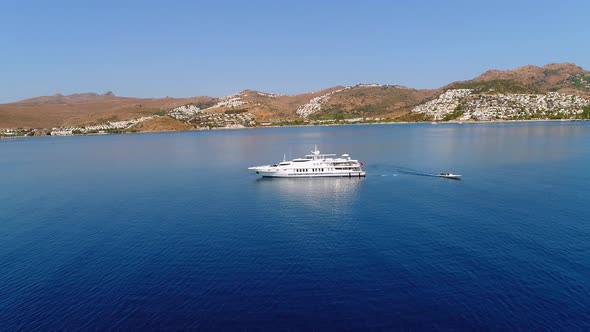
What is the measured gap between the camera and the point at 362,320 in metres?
39.8

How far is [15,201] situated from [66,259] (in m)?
58.2

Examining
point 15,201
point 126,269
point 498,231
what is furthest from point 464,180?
point 15,201

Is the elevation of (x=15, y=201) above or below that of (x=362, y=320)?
above

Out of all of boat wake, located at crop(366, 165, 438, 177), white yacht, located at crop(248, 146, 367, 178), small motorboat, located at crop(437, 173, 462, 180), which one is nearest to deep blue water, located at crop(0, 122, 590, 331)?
small motorboat, located at crop(437, 173, 462, 180)

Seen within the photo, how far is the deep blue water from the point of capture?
136 feet

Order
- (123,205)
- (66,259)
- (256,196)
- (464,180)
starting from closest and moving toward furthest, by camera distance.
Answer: (66,259) → (123,205) → (256,196) → (464,180)

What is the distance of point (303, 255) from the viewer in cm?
5709

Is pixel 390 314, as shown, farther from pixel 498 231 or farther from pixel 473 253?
pixel 498 231

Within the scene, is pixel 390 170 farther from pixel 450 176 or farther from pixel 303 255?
pixel 303 255

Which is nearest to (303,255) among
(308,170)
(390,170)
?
(308,170)

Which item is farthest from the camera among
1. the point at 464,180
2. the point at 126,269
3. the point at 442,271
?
the point at 464,180

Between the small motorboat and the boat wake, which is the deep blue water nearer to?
the small motorboat

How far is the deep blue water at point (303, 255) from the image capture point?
4141cm

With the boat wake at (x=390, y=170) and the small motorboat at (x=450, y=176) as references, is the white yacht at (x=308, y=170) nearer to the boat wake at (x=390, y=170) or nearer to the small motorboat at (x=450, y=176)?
the boat wake at (x=390, y=170)
